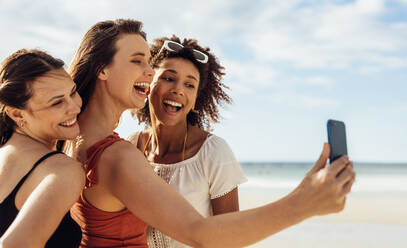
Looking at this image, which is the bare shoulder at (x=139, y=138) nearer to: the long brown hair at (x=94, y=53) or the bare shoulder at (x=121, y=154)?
the long brown hair at (x=94, y=53)

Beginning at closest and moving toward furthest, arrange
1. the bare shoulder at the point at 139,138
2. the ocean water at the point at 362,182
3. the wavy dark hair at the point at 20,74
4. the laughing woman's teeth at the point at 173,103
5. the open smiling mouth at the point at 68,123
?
the wavy dark hair at the point at 20,74 < the open smiling mouth at the point at 68,123 < the laughing woman's teeth at the point at 173,103 < the bare shoulder at the point at 139,138 < the ocean water at the point at 362,182

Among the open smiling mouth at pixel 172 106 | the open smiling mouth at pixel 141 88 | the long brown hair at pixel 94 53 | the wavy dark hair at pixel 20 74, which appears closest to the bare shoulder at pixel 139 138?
the open smiling mouth at pixel 172 106

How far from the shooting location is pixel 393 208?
1295 centimetres

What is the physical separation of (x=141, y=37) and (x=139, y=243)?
126cm

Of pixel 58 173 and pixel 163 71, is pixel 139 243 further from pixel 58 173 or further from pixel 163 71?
pixel 163 71

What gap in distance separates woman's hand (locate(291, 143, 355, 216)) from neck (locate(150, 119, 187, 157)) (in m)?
2.27

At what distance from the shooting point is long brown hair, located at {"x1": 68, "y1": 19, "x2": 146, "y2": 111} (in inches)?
101

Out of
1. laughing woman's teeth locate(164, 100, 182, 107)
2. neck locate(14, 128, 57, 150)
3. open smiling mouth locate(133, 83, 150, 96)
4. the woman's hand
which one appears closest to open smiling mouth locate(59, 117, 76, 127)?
neck locate(14, 128, 57, 150)

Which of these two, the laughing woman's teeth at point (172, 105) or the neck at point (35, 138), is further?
the laughing woman's teeth at point (172, 105)

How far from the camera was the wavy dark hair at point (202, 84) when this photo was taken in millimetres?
3910

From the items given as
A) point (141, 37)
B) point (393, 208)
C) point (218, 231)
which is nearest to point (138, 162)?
point (218, 231)

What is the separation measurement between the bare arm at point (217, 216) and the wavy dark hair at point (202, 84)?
1868mm

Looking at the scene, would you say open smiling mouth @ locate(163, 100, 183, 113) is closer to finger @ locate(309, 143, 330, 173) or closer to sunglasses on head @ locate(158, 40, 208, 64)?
sunglasses on head @ locate(158, 40, 208, 64)

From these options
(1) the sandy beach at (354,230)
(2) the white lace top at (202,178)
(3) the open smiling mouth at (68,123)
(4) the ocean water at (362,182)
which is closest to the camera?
(3) the open smiling mouth at (68,123)
